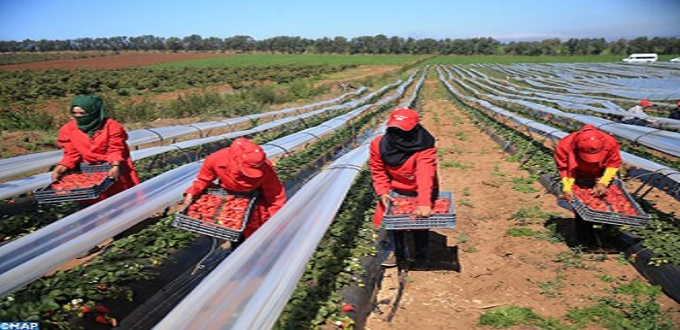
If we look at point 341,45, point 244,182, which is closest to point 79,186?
point 244,182

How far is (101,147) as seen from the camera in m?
4.58

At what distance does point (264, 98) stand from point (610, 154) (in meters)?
17.2

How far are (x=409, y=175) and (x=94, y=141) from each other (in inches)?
129

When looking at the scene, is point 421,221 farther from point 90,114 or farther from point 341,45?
point 341,45

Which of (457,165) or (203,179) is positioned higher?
(203,179)

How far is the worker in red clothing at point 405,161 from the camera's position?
363cm

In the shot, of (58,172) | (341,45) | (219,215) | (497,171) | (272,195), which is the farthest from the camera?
(341,45)

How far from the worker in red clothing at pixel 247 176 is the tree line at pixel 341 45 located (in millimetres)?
90755

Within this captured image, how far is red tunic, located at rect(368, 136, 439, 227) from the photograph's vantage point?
3.70 metres

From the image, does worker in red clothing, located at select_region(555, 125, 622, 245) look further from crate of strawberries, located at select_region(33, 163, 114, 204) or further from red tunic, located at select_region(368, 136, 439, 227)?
crate of strawberries, located at select_region(33, 163, 114, 204)

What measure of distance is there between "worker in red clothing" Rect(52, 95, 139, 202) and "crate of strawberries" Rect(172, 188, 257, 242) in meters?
1.27

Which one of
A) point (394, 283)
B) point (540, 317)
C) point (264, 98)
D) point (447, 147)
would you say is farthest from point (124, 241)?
point (264, 98)

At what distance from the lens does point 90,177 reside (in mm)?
4621

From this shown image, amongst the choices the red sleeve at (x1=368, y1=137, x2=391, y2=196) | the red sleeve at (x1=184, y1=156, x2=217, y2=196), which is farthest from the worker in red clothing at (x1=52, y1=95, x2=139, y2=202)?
the red sleeve at (x1=368, y1=137, x2=391, y2=196)
